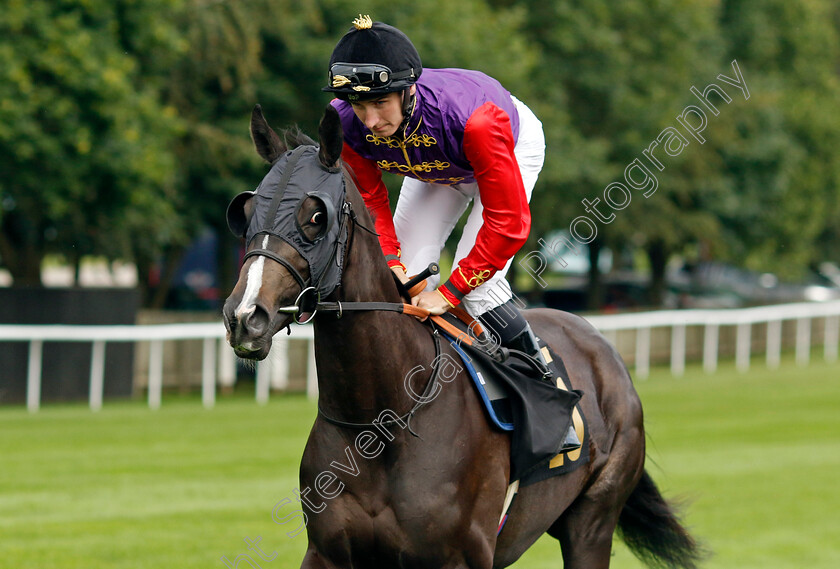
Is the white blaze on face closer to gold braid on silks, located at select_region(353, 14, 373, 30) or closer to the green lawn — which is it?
gold braid on silks, located at select_region(353, 14, 373, 30)

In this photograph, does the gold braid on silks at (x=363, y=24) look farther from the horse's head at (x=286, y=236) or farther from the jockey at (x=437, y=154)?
the horse's head at (x=286, y=236)

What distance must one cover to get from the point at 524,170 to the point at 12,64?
898 centimetres

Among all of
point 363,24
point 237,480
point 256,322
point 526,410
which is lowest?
point 237,480

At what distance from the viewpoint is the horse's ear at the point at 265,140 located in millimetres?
3231

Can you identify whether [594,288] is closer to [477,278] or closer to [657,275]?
[657,275]

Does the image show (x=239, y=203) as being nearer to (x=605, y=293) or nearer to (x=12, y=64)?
(x=12, y=64)

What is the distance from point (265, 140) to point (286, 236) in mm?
447

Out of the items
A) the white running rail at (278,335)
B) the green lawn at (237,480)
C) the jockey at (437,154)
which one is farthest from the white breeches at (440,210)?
the white running rail at (278,335)

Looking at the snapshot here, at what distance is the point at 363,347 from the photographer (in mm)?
3307

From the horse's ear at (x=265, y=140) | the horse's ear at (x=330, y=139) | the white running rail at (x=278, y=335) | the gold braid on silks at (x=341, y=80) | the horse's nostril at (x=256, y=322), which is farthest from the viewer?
the white running rail at (x=278, y=335)

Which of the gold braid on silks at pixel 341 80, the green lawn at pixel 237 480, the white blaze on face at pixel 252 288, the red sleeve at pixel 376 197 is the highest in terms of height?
the gold braid on silks at pixel 341 80


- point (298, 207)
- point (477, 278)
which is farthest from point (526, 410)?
point (298, 207)

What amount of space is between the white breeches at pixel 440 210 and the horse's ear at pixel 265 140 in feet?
3.07

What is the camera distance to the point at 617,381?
185 inches
